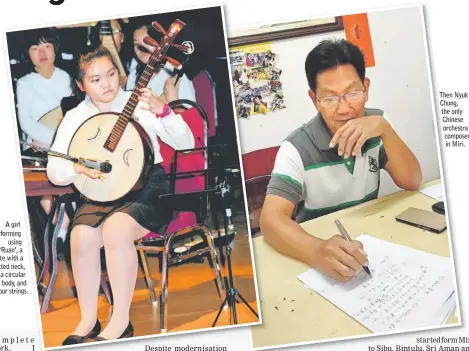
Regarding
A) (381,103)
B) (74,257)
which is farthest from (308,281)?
(74,257)

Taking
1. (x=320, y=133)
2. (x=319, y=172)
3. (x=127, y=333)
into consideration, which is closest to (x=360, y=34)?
(x=320, y=133)

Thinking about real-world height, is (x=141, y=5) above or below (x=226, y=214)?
A: above

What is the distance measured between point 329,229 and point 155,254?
57 cm

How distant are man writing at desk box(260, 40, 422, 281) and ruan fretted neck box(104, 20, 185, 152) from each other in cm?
45

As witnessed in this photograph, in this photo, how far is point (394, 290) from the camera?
1422mm

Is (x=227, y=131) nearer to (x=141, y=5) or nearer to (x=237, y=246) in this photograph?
(x=237, y=246)

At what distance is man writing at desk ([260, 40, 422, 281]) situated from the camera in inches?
56.9

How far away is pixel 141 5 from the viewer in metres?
1.47

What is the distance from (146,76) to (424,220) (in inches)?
39.8

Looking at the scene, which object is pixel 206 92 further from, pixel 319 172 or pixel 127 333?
pixel 127 333

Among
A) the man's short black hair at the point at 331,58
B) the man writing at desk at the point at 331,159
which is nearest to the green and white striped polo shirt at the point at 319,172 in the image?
the man writing at desk at the point at 331,159

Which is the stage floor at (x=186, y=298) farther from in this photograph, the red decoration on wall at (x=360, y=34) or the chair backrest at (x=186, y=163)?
the red decoration on wall at (x=360, y=34)

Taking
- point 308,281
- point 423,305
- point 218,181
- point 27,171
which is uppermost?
point 27,171

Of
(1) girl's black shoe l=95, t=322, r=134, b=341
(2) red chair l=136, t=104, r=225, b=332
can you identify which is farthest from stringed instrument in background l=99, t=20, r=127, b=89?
(1) girl's black shoe l=95, t=322, r=134, b=341
